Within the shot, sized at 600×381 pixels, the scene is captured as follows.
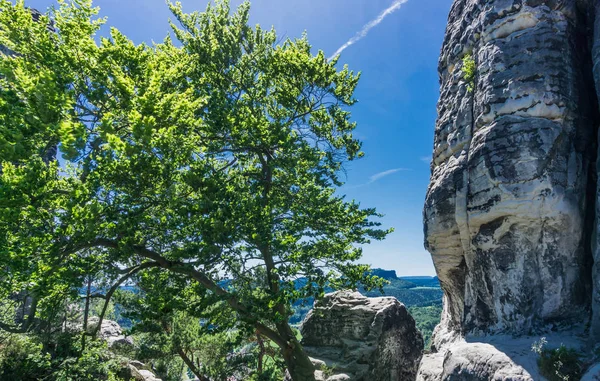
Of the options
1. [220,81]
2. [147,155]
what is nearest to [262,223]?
[147,155]

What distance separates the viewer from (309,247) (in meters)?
14.7

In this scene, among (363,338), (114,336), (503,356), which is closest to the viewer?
(503,356)

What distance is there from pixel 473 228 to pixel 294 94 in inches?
437

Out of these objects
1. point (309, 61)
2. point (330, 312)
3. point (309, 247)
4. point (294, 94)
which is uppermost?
point (309, 61)

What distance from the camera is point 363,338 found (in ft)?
64.3

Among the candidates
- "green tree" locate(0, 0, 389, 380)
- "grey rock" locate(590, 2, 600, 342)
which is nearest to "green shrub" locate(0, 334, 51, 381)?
"green tree" locate(0, 0, 389, 380)

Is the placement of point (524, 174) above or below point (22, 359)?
above

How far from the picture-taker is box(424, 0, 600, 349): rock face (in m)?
9.15

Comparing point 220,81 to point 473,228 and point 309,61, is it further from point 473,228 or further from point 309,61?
point 473,228

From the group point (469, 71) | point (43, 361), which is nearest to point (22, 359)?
point (43, 361)

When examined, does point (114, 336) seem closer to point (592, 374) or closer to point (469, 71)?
point (469, 71)

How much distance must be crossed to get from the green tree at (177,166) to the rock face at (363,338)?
515 cm

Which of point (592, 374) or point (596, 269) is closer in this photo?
point (592, 374)

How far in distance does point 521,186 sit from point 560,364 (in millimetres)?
4440
